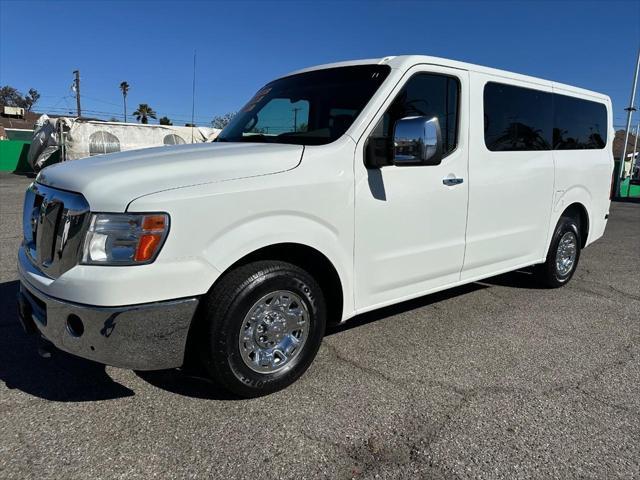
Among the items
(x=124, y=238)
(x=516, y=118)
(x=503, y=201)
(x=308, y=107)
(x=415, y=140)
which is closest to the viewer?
(x=124, y=238)

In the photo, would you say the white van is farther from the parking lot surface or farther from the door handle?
the parking lot surface

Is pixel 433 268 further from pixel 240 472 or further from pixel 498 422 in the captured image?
pixel 240 472

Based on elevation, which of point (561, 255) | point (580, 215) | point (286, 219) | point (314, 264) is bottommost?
point (561, 255)

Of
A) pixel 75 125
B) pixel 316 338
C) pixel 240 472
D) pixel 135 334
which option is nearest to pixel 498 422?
pixel 316 338

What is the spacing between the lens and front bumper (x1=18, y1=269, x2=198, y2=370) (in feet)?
8.13

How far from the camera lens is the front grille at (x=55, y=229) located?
8.38 feet

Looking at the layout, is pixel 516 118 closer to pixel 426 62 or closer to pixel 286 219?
pixel 426 62

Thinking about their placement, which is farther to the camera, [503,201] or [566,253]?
[566,253]

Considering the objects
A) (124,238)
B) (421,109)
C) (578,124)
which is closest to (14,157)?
(578,124)

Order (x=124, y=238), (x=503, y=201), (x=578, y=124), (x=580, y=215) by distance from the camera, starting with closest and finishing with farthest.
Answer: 1. (x=124, y=238)
2. (x=503, y=201)
3. (x=578, y=124)
4. (x=580, y=215)

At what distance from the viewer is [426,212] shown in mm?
3682

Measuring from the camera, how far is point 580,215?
572cm

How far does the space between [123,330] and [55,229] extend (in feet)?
2.41

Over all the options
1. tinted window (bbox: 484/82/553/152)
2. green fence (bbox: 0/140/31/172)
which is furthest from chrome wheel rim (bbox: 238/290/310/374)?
green fence (bbox: 0/140/31/172)
